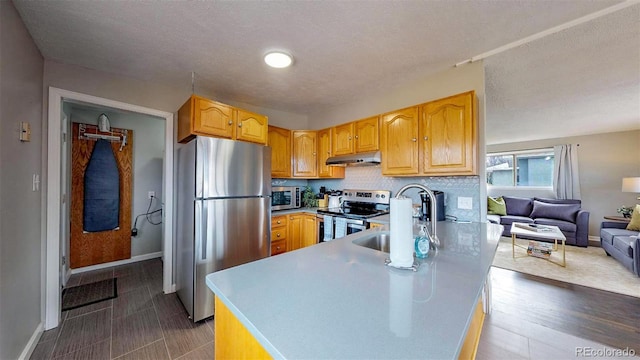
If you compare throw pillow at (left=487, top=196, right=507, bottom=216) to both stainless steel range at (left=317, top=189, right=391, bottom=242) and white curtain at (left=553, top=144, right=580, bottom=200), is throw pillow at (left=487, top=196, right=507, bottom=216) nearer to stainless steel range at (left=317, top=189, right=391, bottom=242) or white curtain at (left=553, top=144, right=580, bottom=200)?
white curtain at (left=553, top=144, right=580, bottom=200)

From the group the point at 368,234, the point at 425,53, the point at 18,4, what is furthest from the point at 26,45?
the point at 425,53

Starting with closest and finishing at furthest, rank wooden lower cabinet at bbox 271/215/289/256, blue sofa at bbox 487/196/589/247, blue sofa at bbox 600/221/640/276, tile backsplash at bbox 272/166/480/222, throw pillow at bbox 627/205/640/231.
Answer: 1. tile backsplash at bbox 272/166/480/222
2. blue sofa at bbox 600/221/640/276
3. wooden lower cabinet at bbox 271/215/289/256
4. throw pillow at bbox 627/205/640/231
5. blue sofa at bbox 487/196/589/247

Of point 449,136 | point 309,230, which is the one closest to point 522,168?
point 449,136

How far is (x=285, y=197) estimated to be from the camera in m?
3.52

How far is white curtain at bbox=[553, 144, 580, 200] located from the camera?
5.04m

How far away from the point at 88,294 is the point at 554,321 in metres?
4.70

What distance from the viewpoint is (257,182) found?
8.27 ft

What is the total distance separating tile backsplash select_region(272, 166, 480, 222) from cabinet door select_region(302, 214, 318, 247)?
0.70 meters

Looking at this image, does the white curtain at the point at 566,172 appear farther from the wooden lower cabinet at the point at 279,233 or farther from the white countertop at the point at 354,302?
the wooden lower cabinet at the point at 279,233

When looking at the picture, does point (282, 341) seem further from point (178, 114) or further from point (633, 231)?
point (633, 231)

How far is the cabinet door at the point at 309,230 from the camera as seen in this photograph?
3154 mm

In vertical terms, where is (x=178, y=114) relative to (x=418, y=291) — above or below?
above

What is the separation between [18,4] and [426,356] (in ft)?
9.25

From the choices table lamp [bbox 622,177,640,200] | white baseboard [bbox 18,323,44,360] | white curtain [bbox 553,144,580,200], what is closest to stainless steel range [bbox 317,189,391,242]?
white baseboard [bbox 18,323,44,360]
